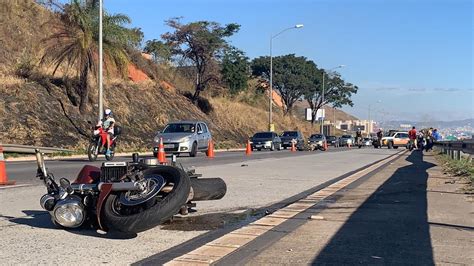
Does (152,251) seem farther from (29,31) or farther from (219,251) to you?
(29,31)

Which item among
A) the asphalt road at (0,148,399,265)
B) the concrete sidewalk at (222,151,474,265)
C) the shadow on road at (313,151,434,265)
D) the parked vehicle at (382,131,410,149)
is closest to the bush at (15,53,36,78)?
the asphalt road at (0,148,399,265)

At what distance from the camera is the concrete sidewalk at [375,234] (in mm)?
5934

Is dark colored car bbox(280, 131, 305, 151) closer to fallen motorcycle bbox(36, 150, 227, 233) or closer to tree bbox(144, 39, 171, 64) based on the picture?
tree bbox(144, 39, 171, 64)

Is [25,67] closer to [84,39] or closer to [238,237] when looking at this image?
[84,39]

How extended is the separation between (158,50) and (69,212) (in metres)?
47.0

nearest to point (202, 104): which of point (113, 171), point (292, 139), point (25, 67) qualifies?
point (292, 139)

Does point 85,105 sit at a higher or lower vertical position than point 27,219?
higher

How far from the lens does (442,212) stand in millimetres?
9070

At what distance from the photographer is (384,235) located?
23.5 ft

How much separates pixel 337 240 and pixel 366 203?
3.46m

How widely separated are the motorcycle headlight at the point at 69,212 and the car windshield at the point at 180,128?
63.5 feet

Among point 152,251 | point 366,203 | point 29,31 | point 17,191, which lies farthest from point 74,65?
point 152,251

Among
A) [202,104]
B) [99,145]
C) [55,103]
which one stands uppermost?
[202,104]

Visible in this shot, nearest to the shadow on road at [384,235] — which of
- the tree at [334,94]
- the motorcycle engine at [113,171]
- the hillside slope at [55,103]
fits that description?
the motorcycle engine at [113,171]
